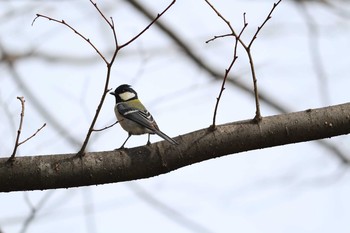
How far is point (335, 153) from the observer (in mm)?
9398

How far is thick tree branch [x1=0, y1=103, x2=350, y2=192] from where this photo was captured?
4.18 meters

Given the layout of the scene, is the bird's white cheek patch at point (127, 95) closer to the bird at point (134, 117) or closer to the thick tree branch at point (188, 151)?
the bird at point (134, 117)

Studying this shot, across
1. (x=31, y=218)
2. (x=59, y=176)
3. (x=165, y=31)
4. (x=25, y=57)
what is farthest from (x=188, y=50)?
(x=59, y=176)

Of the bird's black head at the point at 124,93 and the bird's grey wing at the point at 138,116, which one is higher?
the bird's black head at the point at 124,93

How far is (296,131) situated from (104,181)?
130 cm

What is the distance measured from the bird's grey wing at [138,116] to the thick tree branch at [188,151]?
4.72 feet

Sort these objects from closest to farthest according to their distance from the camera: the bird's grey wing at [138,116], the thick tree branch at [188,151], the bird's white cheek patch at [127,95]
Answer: the thick tree branch at [188,151], the bird's grey wing at [138,116], the bird's white cheek patch at [127,95]

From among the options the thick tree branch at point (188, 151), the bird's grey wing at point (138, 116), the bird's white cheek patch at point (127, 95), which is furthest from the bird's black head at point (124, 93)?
the thick tree branch at point (188, 151)

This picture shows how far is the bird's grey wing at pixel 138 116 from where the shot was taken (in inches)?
228

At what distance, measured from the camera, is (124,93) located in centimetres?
703

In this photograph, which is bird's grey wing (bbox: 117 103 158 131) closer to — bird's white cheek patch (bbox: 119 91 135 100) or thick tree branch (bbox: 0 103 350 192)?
bird's white cheek patch (bbox: 119 91 135 100)

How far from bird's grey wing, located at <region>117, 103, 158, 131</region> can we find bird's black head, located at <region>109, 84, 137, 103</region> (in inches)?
19.0

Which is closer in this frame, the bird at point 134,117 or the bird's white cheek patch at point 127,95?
the bird at point 134,117

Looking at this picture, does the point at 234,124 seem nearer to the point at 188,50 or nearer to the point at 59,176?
the point at 59,176
